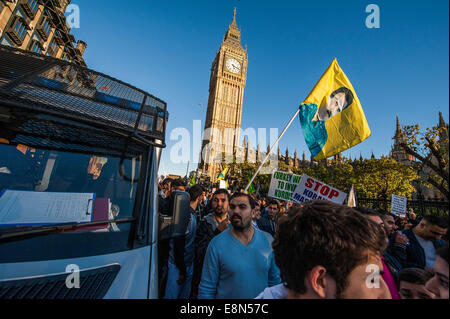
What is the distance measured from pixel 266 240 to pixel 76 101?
230cm

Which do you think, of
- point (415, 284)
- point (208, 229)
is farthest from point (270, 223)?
point (415, 284)

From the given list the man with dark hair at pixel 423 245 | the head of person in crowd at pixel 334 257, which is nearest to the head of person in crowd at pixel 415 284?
the head of person in crowd at pixel 334 257

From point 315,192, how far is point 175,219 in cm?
406

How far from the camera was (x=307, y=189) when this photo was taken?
505 centimetres

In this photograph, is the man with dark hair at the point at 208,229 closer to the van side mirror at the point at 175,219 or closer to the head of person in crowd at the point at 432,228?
the van side mirror at the point at 175,219

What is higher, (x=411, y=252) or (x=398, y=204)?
(x=398, y=204)

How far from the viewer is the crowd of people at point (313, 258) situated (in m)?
0.83

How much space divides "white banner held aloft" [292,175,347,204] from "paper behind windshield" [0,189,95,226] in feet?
15.0

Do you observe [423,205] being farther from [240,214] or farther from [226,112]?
[226,112]

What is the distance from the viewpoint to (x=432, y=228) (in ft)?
8.86

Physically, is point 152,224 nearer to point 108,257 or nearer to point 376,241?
point 108,257

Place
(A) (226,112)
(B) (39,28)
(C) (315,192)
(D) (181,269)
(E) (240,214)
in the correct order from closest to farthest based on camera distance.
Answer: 1. (E) (240,214)
2. (D) (181,269)
3. (C) (315,192)
4. (B) (39,28)
5. (A) (226,112)

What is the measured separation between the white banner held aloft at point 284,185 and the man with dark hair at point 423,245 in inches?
116
